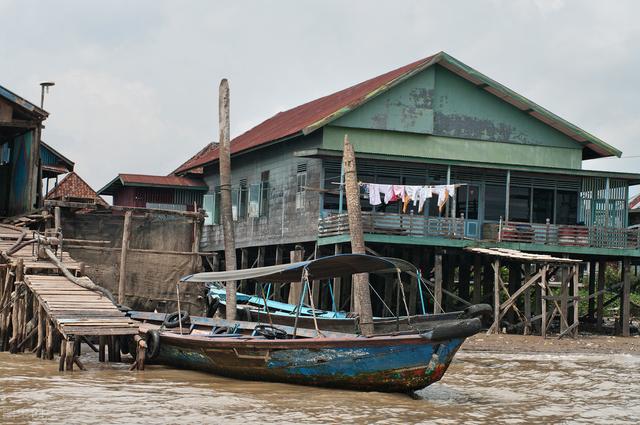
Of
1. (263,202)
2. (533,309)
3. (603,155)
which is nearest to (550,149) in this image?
(603,155)

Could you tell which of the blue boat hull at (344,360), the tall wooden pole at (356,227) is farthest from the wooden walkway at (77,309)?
the tall wooden pole at (356,227)

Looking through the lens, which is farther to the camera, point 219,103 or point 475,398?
point 219,103

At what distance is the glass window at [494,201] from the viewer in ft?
98.7

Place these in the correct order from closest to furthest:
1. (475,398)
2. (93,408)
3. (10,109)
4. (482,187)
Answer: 1. (93,408)
2. (475,398)
3. (10,109)
4. (482,187)

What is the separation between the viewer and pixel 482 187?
2988cm

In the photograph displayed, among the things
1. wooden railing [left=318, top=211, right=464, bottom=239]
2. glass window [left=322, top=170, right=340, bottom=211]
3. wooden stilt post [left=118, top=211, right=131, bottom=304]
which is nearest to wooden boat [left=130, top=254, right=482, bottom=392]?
wooden stilt post [left=118, top=211, right=131, bottom=304]

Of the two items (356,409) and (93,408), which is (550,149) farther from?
(93,408)

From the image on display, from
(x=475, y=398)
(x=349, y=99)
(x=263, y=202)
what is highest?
(x=349, y=99)

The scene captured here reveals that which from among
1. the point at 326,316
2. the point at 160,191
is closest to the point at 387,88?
the point at 326,316

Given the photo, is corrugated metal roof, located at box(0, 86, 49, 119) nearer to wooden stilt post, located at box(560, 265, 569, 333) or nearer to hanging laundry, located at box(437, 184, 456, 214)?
hanging laundry, located at box(437, 184, 456, 214)

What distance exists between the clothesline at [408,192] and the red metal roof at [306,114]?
2730mm

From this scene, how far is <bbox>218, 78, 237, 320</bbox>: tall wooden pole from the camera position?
875 inches

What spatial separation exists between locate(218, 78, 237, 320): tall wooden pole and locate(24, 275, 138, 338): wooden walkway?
3941 millimetres

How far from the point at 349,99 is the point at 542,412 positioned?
1671 centimetres
